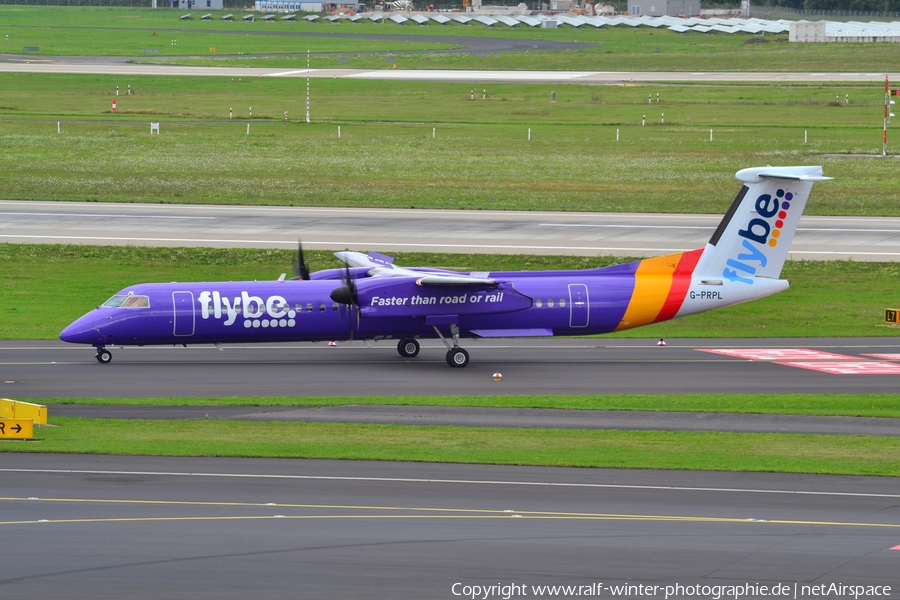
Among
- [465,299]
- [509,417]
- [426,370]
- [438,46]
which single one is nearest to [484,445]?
[509,417]

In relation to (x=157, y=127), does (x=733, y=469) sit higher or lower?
lower

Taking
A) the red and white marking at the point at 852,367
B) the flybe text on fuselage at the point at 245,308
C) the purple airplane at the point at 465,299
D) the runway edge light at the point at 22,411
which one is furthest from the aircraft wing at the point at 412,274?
the runway edge light at the point at 22,411

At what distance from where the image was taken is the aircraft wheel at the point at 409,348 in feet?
118

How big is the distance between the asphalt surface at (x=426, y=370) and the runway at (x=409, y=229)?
12315 mm

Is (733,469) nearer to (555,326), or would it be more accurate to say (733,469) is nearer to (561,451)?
(561,451)

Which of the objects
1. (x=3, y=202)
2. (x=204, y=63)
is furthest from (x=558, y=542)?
(x=204, y=63)

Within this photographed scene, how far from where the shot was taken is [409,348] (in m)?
36.0

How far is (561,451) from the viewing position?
24578mm

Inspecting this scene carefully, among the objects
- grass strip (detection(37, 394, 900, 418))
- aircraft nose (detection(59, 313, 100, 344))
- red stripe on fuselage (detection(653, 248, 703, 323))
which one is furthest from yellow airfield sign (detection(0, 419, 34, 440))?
red stripe on fuselage (detection(653, 248, 703, 323))

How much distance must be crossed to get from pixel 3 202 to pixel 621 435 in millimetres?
46817

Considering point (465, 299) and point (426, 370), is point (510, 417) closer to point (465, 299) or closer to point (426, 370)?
point (426, 370)

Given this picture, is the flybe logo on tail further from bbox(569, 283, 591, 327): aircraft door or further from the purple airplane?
bbox(569, 283, 591, 327): aircraft door

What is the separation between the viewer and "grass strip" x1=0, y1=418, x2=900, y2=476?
77.8 ft

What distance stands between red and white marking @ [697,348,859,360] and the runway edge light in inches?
806
